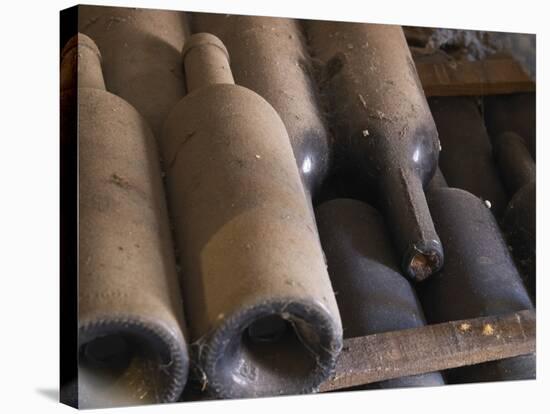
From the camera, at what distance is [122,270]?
4.31 feet

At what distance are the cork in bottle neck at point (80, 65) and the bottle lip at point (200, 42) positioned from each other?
0.20m

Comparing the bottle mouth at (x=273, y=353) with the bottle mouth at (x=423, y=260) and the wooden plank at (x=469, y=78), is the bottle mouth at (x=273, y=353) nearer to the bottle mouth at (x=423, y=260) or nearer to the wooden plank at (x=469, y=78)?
the bottle mouth at (x=423, y=260)

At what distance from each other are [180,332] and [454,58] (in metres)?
1.46

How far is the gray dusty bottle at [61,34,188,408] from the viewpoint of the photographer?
1.28 metres

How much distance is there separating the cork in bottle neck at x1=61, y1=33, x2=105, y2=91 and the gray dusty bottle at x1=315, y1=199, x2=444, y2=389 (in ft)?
1.95

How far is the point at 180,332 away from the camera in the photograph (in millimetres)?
1317

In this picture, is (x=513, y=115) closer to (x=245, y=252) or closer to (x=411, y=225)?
(x=411, y=225)

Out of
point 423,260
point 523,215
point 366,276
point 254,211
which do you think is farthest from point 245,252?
point 523,215

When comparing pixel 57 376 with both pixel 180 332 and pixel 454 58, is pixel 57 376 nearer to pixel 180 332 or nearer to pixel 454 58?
pixel 180 332

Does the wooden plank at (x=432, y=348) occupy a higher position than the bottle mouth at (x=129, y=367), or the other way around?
the bottle mouth at (x=129, y=367)

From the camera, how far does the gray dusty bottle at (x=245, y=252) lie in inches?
52.2

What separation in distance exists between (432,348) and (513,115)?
0.92 meters

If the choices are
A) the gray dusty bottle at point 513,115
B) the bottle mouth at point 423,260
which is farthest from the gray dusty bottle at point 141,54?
the gray dusty bottle at point 513,115

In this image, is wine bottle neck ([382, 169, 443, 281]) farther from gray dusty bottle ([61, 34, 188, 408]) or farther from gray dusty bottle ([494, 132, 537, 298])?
gray dusty bottle ([61, 34, 188, 408])
